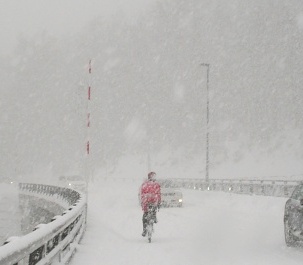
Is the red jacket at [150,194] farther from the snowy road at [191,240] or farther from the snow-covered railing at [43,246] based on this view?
the snow-covered railing at [43,246]

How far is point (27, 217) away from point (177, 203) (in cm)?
1622

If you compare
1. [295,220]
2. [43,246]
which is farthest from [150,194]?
[43,246]

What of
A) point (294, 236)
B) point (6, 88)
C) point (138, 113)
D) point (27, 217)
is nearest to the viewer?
point (294, 236)

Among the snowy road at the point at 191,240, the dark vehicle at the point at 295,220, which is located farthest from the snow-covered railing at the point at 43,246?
the dark vehicle at the point at 295,220

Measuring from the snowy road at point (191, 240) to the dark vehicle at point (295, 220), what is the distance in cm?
23

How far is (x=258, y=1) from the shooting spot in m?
114

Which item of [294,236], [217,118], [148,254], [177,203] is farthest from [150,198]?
[217,118]

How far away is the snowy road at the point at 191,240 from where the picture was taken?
35.8ft

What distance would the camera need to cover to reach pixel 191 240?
14125 mm

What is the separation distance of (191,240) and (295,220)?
328 centimetres

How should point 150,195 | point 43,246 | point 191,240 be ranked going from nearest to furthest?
point 43,246, point 191,240, point 150,195

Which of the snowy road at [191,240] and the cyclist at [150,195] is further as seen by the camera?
the cyclist at [150,195]

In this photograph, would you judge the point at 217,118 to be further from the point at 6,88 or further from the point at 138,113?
the point at 6,88

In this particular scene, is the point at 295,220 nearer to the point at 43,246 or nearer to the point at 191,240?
the point at 191,240
